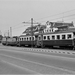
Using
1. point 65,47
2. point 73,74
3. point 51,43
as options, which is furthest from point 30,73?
point 51,43

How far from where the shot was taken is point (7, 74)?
7977mm

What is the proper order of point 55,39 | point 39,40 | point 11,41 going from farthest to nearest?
point 11,41
point 39,40
point 55,39

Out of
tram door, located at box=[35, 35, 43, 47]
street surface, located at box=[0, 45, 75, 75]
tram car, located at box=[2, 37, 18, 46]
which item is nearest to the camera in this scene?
street surface, located at box=[0, 45, 75, 75]

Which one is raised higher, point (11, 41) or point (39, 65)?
point (11, 41)

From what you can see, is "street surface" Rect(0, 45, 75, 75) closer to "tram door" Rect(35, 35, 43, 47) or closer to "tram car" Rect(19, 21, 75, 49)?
"tram car" Rect(19, 21, 75, 49)

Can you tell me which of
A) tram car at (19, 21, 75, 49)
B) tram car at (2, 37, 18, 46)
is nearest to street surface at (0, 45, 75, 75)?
tram car at (19, 21, 75, 49)

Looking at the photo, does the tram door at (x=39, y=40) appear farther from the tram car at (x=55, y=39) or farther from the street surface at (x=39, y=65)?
the street surface at (x=39, y=65)

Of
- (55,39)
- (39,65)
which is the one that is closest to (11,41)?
(55,39)

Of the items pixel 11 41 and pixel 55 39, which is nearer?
pixel 55 39

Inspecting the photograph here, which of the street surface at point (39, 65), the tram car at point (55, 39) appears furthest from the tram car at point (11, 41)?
the street surface at point (39, 65)

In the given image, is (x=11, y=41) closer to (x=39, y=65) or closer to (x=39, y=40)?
(x=39, y=40)

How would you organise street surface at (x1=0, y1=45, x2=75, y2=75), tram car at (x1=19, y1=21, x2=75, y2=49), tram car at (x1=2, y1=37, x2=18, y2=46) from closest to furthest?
street surface at (x1=0, y1=45, x2=75, y2=75)
tram car at (x1=19, y1=21, x2=75, y2=49)
tram car at (x1=2, y1=37, x2=18, y2=46)

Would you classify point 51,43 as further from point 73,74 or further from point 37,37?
point 73,74

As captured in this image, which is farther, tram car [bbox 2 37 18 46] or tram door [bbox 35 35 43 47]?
tram car [bbox 2 37 18 46]
